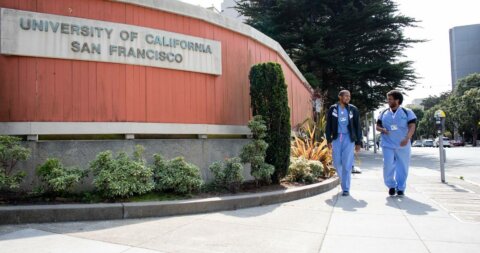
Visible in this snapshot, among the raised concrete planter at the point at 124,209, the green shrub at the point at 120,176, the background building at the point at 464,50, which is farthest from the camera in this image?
the background building at the point at 464,50

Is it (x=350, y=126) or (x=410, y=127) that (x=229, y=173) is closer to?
(x=350, y=126)

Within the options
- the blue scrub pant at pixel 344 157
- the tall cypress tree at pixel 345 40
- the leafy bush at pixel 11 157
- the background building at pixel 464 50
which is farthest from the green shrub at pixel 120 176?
the background building at pixel 464 50

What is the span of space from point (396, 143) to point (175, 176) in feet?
12.7

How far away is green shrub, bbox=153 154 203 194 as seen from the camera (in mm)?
5672

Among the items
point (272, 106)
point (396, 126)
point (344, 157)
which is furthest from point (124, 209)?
point (396, 126)

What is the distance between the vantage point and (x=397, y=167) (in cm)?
689

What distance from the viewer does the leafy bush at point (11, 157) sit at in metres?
4.86

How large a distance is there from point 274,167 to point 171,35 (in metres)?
2.90

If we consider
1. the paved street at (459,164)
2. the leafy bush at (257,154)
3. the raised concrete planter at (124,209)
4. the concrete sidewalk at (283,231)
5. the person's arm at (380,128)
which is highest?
the person's arm at (380,128)

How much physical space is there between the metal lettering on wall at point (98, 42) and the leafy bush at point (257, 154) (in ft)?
4.92

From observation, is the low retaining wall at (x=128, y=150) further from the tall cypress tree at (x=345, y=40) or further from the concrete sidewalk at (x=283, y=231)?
the tall cypress tree at (x=345, y=40)

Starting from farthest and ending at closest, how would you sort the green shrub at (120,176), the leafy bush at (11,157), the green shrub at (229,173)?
1. the green shrub at (229,173)
2. the green shrub at (120,176)
3. the leafy bush at (11,157)

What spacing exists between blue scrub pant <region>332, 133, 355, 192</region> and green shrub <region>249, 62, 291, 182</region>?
0.93 m

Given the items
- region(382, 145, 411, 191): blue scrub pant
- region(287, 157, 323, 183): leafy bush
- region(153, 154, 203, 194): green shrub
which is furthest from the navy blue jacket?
region(153, 154, 203, 194): green shrub
